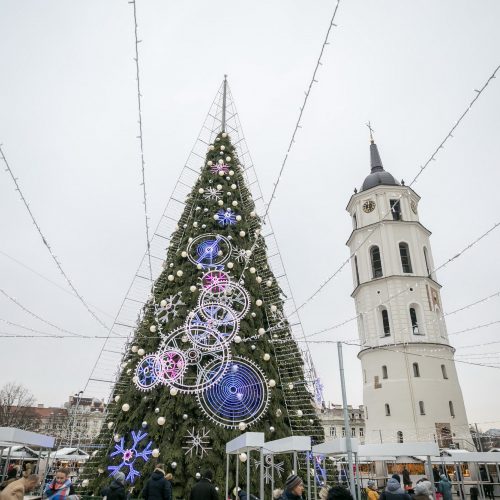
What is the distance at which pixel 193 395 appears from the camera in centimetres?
924

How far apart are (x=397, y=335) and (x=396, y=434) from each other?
21.3 feet

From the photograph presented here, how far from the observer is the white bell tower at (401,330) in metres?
26.9

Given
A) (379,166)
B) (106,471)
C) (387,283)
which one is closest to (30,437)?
(106,471)

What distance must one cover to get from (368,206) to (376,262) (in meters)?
5.11

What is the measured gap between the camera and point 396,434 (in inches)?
1050

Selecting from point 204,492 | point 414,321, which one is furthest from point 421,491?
point 414,321

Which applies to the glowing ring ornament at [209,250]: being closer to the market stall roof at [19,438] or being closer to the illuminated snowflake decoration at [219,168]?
the illuminated snowflake decoration at [219,168]

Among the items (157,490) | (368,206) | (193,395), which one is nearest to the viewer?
(157,490)

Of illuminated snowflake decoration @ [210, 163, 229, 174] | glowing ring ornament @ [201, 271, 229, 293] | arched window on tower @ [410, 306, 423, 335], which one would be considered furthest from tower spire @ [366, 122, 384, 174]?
glowing ring ornament @ [201, 271, 229, 293]

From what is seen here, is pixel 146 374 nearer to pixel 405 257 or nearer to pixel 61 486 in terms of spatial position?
pixel 61 486

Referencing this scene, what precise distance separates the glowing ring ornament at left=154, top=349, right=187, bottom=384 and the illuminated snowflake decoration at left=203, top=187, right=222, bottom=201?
500cm

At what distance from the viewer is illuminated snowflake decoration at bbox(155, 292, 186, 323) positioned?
1051cm

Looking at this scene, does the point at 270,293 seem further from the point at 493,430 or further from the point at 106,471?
the point at 493,430

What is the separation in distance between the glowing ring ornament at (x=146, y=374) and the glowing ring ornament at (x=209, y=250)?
281 cm
